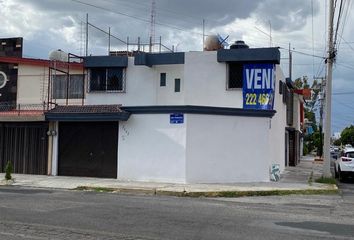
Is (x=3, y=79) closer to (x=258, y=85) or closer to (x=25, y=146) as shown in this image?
(x=25, y=146)

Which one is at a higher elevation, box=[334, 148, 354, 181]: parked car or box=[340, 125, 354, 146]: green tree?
box=[340, 125, 354, 146]: green tree

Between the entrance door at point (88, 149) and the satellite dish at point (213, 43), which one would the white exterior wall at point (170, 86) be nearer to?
the satellite dish at point (213, 43)

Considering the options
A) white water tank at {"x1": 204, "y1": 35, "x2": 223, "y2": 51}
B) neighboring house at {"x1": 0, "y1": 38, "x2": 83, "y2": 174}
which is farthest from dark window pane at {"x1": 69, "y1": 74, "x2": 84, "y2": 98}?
white water tank at {"x1": 204, "y1": 35, "x2": 223, "y2": 51}

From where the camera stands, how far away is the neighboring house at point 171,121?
2067 centimetres

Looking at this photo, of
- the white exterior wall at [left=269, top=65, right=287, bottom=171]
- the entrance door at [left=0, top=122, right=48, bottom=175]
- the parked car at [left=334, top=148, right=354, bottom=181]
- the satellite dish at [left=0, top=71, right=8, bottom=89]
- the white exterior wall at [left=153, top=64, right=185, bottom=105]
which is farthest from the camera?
the satellite dish at [left=0, top=71, right=8, bottom=89]

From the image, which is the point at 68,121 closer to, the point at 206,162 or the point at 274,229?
the point at 206,162

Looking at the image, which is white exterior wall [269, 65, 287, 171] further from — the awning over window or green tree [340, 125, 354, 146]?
green tree [340, 125, 354, 146]

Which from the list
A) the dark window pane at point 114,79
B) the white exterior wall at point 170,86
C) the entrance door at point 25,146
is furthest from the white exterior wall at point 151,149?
the dark window pane at point 114,79

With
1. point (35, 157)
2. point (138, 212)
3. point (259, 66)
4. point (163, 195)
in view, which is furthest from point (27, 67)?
point (138, 212)

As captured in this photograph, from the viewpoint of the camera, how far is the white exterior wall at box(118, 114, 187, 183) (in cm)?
2058

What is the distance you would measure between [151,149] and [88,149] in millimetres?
3370

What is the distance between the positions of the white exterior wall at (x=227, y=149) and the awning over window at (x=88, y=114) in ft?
10.8

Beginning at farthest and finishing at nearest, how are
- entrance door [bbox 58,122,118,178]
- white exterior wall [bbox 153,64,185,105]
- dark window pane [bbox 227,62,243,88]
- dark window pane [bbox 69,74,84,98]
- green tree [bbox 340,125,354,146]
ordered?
green tree [bbox 340,125,354,146], dark window pane [bbox 69,74,84,98], white exterior wall [bbox 153,64,185,105], dark window pane [bbox 227,62,243,88], entrance door [bbox 58,122,118,178]

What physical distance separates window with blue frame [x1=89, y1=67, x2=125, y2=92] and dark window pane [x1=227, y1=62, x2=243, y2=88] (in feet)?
20.0
